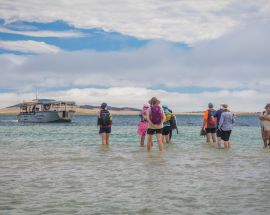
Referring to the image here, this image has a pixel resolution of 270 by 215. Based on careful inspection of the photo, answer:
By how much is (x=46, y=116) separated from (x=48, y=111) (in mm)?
800

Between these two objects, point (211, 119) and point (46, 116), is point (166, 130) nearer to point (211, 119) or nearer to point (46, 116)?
point (211, 119)

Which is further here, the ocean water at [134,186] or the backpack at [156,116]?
the backpack at [156,116]

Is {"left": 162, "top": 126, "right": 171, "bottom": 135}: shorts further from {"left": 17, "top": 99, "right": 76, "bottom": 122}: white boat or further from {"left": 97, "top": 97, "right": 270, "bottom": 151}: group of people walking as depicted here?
{"left": 17, "top": 99, "right": 76, "bottom": 122}: white boat

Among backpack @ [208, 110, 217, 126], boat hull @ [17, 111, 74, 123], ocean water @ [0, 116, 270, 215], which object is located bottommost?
ocean water @ [0, 116, 270, 215]

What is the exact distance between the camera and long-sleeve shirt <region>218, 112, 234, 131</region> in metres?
18.4

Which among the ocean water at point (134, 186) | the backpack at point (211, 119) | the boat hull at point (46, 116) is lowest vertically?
the ocean water at point (134, 186)

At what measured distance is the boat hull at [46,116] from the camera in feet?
250

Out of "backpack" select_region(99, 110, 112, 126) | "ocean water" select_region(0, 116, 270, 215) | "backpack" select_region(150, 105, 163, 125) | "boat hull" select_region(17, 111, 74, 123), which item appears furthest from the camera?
"boat hull" select_region(17, 111, 74, 123)

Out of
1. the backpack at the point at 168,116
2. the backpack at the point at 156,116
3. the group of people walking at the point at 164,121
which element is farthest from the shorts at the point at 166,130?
the backpack at the point at 156,116

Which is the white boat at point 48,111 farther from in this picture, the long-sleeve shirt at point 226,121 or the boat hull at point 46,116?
the long-sleeve shirt at point 226,121

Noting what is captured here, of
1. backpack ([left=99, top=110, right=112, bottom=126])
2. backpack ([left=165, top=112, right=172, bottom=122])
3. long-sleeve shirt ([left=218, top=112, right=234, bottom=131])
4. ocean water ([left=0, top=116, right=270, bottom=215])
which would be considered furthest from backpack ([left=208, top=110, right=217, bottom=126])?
ocean water ([left=0, top=116, right=270, bottom=215])

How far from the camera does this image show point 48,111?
7625cm

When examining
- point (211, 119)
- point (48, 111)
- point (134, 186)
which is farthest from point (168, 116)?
point (48, 111)

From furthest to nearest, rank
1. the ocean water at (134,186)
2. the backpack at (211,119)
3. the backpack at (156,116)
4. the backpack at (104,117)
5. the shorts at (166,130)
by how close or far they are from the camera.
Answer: the backpack at (211,119)
the shorts at (166,130)
the backpack at (104,117)
the backpack at (156,116)
the ocean water at (134,186)
